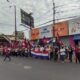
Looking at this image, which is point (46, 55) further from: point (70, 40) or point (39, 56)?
point (70, 40)

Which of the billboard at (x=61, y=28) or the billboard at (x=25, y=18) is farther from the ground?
the billboard at (x=25, y=18)

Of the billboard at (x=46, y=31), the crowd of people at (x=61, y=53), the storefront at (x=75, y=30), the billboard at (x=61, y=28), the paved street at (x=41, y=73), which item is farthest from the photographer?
the billboard at (x=46, y=31)

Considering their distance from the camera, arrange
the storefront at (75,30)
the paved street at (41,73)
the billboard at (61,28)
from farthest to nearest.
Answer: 1. the billboard at (61,28)
2. the storefront at (75,30)
3. the paved street at (41,73)

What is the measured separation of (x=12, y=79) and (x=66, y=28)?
33.3 m

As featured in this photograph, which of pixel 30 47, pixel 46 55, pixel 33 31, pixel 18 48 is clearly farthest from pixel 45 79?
pixel 33 31

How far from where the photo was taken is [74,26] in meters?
47.8

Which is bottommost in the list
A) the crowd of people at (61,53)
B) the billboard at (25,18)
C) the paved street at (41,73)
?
the paved street at (41,73)

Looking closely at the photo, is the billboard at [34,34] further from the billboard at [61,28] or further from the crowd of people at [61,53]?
the crowd of people at [61,53]

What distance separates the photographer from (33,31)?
211 ft

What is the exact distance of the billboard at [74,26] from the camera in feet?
153

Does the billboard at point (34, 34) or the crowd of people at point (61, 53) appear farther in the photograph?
the billboard at point (34, 34)

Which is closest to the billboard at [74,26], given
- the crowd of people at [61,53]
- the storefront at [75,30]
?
the storefront at [75,30]

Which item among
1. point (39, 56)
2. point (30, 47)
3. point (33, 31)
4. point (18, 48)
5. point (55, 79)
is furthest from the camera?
point (33, 31)

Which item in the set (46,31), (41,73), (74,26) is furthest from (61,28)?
(41,73)
